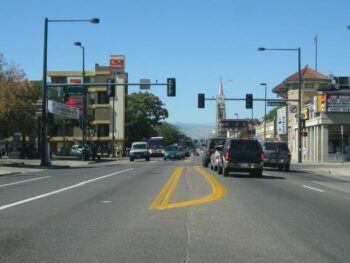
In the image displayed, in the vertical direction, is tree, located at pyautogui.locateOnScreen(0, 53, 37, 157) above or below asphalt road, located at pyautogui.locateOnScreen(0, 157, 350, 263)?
above

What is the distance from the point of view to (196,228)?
11.5 meters

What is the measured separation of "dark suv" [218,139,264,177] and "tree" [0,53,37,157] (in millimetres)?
19558

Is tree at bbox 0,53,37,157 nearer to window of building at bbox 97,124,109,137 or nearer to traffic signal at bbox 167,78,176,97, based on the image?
traffic signal at bbox 167,78,176,97

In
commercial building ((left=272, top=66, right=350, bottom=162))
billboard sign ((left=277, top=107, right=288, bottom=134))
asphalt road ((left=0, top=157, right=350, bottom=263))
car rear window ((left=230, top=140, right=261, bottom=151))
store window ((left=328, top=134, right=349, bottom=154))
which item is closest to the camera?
asphalt road ((left=0, top=157, right=350, bottom=263))

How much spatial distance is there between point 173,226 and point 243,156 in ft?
57.1

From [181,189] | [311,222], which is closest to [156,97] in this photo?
[181,189]

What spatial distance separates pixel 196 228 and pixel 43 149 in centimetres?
3327

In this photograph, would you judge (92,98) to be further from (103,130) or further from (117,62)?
(117,62)

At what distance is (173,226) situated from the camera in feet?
38.9

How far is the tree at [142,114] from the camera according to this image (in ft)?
381

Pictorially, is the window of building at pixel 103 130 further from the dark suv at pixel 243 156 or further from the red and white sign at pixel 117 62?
the dark suv at pixel 243 156

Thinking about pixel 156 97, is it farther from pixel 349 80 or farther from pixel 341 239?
pixel 341 239

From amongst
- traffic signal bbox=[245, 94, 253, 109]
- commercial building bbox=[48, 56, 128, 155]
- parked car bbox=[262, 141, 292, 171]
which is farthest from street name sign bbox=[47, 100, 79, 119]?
commercial building bbox=[48, 56, 128, 155]

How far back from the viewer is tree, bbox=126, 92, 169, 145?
116250 mm
